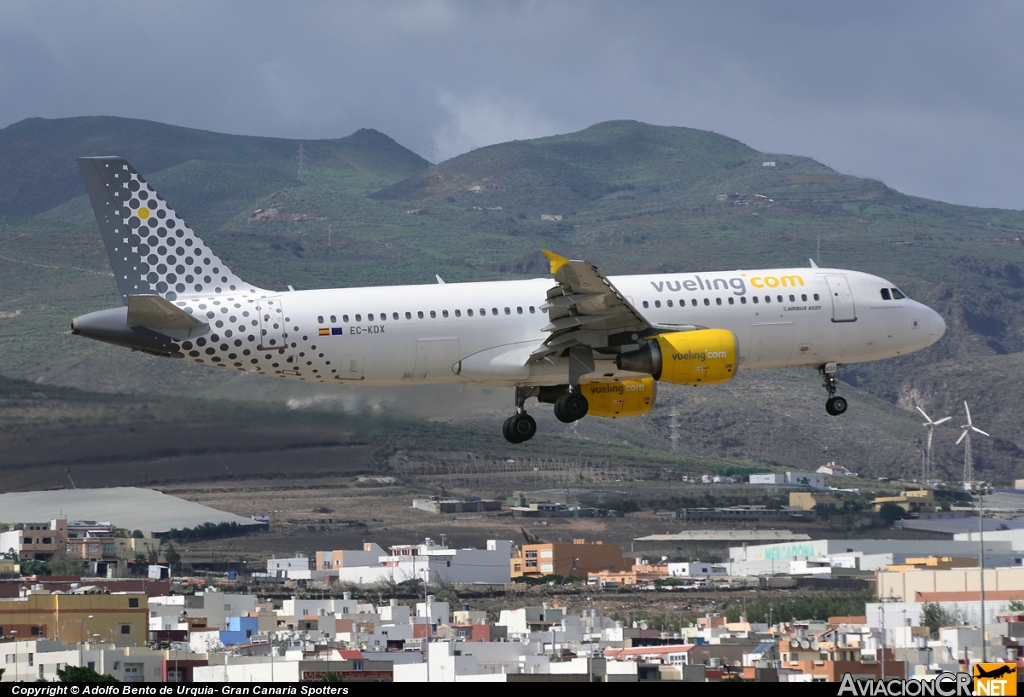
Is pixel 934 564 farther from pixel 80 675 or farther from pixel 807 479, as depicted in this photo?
pixel 80 675

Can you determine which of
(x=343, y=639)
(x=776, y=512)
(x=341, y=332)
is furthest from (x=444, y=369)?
(x=776, y=512)

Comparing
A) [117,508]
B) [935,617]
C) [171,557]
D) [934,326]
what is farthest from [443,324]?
[171,557]

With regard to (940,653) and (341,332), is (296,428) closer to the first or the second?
(341,332)

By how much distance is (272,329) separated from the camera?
47781 mm

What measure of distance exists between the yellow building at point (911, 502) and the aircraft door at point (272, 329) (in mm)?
104220

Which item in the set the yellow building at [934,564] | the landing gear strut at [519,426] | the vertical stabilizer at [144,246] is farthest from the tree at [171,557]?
the vertical stabilizer at [144,246]

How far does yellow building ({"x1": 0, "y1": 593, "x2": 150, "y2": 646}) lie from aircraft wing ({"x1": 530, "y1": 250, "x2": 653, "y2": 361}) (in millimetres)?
38237

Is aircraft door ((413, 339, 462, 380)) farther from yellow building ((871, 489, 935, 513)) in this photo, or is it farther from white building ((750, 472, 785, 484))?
white building ((750, 472, 785, 484))

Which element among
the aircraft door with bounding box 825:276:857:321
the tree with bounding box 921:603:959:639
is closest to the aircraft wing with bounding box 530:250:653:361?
the aircraft door with bounding box 825:276:857:321

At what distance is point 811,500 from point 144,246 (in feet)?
334

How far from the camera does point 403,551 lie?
125 m

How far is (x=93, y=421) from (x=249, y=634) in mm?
17631

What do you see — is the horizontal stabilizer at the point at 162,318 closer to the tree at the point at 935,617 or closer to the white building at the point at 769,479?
the tree at the point at 935,617

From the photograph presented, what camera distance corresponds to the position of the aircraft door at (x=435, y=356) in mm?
48250
